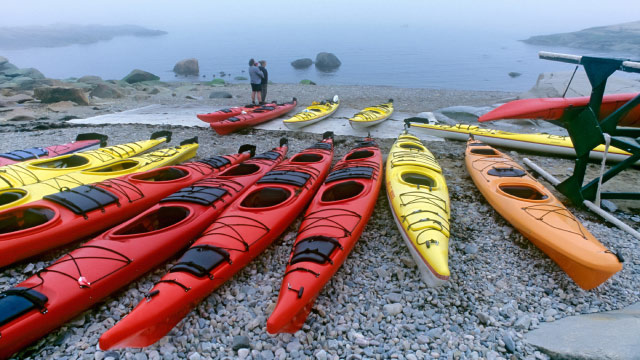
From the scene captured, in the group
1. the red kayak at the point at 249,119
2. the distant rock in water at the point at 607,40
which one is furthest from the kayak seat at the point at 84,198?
the distant rock in water at the point at 607,40

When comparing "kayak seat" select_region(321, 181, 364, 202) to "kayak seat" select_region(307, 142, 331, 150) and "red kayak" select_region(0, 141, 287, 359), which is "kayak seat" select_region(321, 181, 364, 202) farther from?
"kayak seat" select_region(307, 142, 331, 150)

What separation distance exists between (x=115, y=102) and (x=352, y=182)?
1172 cm

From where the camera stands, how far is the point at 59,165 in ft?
15.6

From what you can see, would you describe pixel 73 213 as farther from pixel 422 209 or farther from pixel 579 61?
pixel 579 61

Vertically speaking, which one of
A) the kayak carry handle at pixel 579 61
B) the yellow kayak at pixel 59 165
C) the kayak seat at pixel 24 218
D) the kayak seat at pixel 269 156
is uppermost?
the kayak carry handle at pixel 579 61

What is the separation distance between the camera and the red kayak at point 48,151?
473 cm

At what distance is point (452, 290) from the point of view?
2.77 meters

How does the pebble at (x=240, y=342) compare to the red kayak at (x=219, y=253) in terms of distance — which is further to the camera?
the pebble at (x=240, y=342)

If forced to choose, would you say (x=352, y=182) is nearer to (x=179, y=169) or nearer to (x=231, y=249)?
(x=231, y=249)

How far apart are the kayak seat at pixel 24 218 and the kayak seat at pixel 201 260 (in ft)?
5.64

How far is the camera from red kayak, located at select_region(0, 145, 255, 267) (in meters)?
2.84

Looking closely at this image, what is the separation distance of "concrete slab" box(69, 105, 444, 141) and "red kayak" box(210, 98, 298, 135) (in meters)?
0.20

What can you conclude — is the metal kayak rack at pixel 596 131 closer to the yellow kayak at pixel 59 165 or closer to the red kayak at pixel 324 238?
the red kayak at pixel 324 238

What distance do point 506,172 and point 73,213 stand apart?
516 cm
